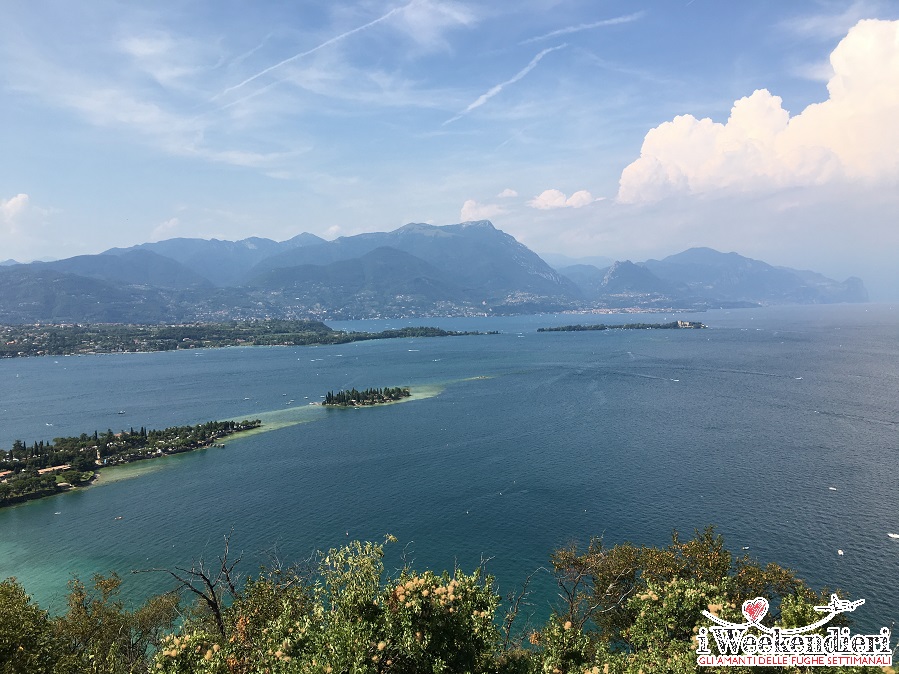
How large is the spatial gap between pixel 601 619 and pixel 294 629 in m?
23.7

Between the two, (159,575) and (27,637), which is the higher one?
(27,637)

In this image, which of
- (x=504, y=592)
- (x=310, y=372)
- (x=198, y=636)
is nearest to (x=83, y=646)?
(x=198, y=636)

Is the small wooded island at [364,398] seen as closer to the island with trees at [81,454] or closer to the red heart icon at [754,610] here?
the island with trees at [81,454]

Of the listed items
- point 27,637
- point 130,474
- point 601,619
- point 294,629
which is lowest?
point 130,474

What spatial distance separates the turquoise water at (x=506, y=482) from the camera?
170 ft

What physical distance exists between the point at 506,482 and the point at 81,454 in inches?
3235

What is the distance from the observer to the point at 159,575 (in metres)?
50.4

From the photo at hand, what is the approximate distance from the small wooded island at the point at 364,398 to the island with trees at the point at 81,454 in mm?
26159

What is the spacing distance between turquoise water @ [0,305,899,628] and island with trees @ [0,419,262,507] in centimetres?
482

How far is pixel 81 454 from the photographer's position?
88.2 meters

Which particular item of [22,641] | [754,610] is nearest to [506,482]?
[754,610]

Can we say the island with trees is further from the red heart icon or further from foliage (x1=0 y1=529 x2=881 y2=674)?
the red heart icon

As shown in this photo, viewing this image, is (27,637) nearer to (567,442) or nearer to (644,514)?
(644,514)

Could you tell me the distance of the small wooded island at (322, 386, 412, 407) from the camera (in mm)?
130625
